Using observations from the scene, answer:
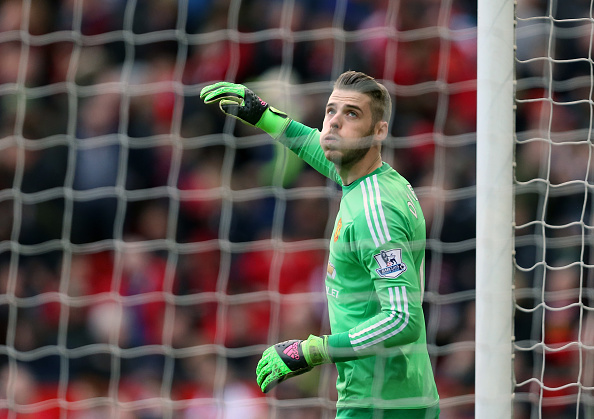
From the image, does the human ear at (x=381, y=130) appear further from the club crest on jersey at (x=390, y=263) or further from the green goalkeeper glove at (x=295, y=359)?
the green goalkeeper glove at (x=295, y=359)

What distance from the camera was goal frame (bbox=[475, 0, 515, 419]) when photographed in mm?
2246

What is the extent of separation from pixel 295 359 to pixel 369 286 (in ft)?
0.94

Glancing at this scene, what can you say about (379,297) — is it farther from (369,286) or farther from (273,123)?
(273,123)

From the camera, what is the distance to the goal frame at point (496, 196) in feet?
7.37

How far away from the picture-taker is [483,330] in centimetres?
227

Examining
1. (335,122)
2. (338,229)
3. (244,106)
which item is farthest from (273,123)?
(338,229)

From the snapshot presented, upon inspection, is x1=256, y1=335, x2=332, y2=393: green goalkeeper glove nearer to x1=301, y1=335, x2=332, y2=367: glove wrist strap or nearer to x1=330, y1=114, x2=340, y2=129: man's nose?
x1=301, y1=335, x2=332, y2=367: glove wrist strap

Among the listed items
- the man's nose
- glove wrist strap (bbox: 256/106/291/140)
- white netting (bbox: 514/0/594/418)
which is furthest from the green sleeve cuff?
white netting (bbox: 514/0/594/418)

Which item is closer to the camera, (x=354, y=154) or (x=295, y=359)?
(x=295, y=359)

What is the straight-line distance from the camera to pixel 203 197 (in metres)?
4.36

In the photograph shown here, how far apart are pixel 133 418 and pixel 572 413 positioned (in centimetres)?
213

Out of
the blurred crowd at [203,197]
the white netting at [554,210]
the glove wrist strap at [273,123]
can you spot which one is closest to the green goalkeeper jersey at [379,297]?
the glove wrist strap at [273,123]

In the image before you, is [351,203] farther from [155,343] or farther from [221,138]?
[155,343]

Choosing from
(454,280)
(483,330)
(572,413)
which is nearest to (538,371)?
(572,413)
